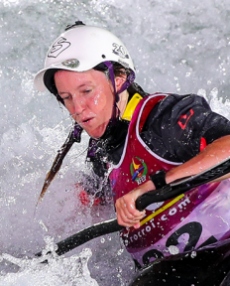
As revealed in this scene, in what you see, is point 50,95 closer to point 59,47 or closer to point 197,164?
point 59,47

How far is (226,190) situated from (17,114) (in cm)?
261

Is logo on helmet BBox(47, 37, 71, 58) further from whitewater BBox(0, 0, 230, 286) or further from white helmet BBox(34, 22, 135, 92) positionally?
whitewater BBox(0, 0, 230, 286)

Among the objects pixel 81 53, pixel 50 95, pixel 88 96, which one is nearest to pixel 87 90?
pixel 88 96

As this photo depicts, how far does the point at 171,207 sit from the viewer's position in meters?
2.22

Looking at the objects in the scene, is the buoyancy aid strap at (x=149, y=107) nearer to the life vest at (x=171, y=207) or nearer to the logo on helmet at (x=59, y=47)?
the life vest at (x=171, y=207)

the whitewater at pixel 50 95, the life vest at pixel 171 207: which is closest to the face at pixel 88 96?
the life vest at pixel 171 207

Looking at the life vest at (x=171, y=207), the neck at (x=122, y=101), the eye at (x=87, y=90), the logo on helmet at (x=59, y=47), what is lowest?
the life vest at (x=171, y=207)

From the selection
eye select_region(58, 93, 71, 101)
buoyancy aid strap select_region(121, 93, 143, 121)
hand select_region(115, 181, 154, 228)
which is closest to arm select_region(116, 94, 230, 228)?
hand select_region(115, 181, 154, 228)

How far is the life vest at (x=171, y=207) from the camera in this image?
220 cm

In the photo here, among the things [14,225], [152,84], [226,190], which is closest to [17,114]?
[152,84]

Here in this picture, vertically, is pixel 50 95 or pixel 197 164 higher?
A: pixel 197 164

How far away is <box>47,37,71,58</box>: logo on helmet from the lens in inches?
90.8

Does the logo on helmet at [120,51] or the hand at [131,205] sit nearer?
the hand at [131,205]

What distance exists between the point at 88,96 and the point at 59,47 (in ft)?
0.88
